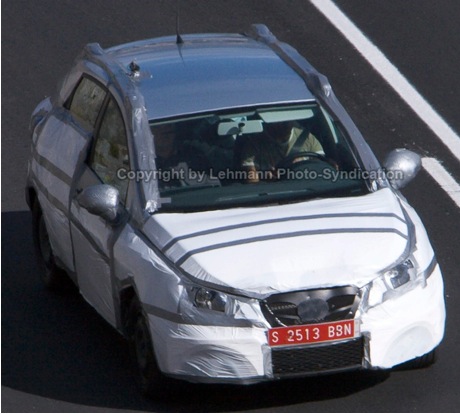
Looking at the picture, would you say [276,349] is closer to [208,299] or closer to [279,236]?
[208,299]

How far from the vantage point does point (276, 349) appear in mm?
7047

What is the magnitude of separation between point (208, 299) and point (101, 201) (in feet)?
3.67

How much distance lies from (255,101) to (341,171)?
28.6 inches

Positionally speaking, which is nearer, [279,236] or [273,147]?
[279,236]

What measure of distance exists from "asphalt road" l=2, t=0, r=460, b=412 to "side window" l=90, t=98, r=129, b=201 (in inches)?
44.9

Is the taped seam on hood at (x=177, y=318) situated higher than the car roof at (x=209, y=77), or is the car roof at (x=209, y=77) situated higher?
the car roof at (x=209, y=77)

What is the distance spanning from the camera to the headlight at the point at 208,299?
705cm

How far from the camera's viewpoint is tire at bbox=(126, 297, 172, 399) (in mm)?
7441

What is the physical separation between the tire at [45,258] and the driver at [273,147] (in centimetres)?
201

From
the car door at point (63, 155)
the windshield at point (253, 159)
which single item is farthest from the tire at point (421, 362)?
the car door at point (63, 155)

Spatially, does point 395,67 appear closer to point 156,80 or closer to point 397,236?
point 156,80

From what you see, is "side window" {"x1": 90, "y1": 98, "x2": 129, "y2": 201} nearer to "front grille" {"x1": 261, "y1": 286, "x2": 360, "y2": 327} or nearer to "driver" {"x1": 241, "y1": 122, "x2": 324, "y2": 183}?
"driver" {"x1": 241, "y1": 122, "x2": 324, "y2": 183}

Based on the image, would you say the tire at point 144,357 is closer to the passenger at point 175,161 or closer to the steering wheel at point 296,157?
the passenger at point 175,161

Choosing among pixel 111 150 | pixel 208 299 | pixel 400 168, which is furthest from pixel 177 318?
pixel 400 168
